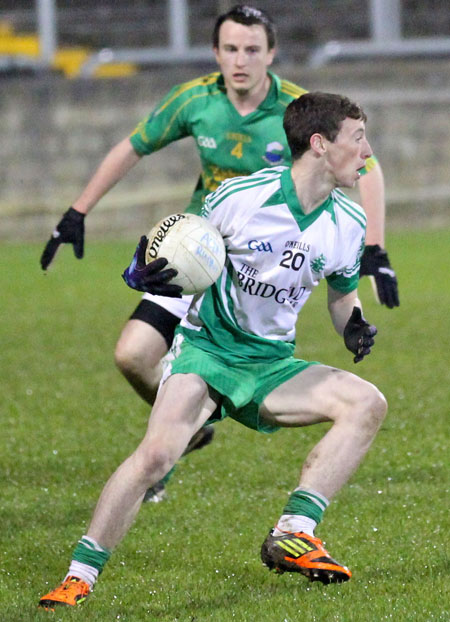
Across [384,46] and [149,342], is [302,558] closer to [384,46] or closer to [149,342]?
[149,342]

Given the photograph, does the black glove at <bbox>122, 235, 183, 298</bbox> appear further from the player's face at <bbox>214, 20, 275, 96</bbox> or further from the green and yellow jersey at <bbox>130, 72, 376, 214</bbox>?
the player's face at <bbox>214, 20, 275, 96</bbox>

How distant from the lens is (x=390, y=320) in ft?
40.3

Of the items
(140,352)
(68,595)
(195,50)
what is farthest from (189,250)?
(195,50)

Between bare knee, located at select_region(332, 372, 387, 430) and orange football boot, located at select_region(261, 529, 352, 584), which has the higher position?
bare knee, located at select_region(332, 372, 387, 430)

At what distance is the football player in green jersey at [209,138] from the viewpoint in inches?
232

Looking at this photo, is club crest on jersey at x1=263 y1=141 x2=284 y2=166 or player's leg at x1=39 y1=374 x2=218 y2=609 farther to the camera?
club crest on jersey at x1=263 y1=141 x2=284 y2=166

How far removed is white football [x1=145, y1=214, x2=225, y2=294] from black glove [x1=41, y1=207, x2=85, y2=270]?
143 centimetres

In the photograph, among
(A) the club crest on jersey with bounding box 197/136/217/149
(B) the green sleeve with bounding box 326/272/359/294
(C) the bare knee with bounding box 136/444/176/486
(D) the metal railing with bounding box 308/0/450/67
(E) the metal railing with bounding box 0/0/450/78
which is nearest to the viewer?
(C) the bare knee with bounding box 136/444/176/486

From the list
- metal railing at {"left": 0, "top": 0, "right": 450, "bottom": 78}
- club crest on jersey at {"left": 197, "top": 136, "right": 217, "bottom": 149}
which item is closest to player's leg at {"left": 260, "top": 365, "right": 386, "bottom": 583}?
club crest on jersey at {"left": 197, "top": 136, "right": 217, "bottom": 149}

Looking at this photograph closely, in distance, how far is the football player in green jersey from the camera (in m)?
5.90

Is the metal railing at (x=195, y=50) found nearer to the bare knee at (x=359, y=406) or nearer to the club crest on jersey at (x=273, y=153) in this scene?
the club crest on jersey at (x=273, y=153)

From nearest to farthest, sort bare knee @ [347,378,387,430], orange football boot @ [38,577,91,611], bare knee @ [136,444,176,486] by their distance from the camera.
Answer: orange football boot @ [38,577,91,611] < bare knee @ [136,444,176,486] < bare knee @ [347,378,387,430]

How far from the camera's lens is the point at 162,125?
6.13 meters

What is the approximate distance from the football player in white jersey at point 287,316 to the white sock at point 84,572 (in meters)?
0.52
